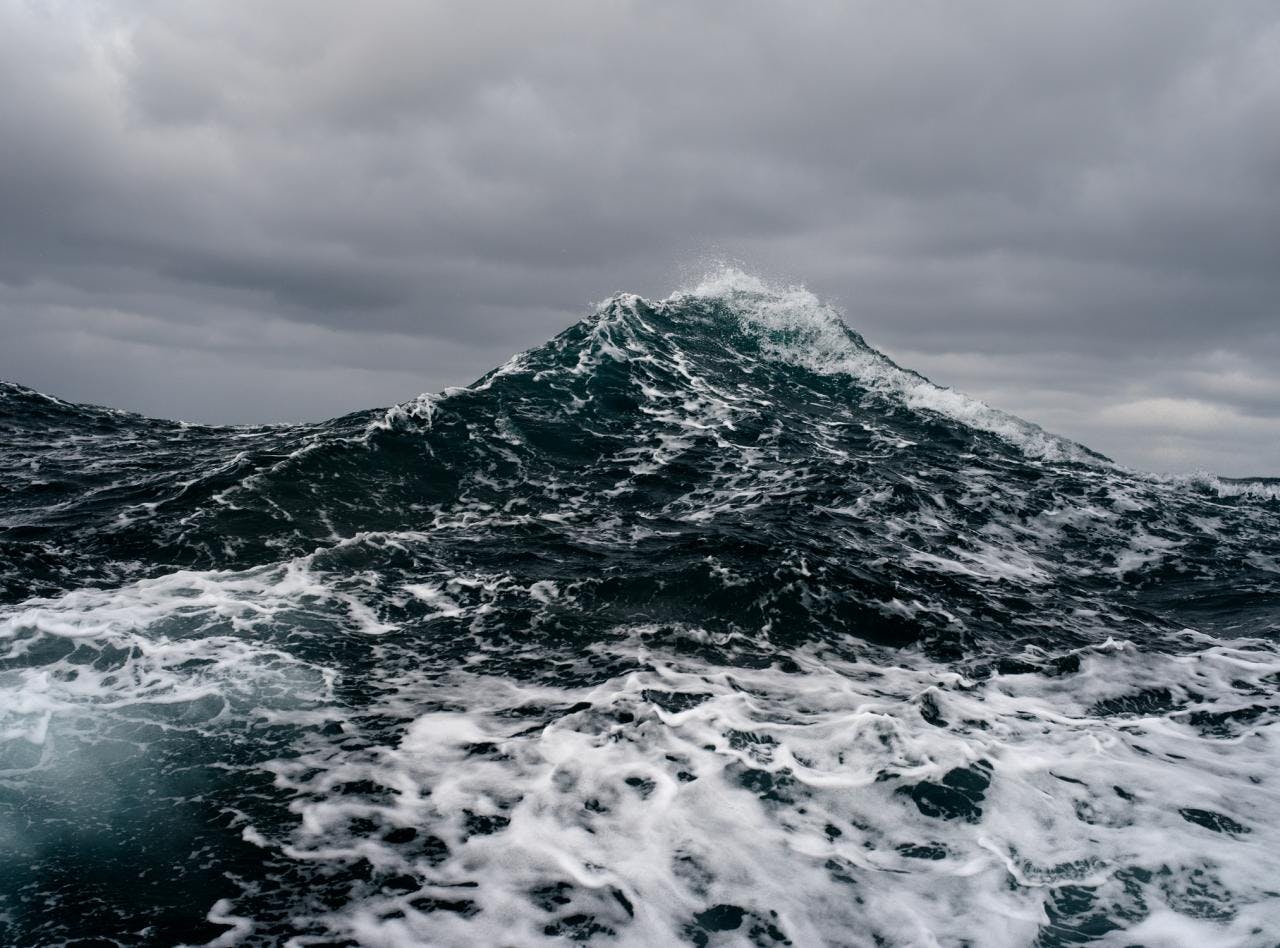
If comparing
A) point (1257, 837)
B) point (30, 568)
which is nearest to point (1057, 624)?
point (1257, 837)

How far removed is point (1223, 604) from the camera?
22688 millimetres

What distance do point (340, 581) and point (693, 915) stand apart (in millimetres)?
13529

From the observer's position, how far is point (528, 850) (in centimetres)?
951

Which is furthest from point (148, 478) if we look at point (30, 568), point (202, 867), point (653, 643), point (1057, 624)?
point (1057, 624)

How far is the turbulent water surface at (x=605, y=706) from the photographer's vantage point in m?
8.70

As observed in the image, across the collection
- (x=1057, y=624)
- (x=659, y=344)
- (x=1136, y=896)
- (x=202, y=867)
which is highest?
(x=659, y=344)

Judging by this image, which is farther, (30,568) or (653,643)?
(30,568)

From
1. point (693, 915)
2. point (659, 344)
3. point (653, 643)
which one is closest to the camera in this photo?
point (693, 915)

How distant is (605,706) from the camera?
13602mm

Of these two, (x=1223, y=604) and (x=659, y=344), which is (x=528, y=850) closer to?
(x=1223, y=604)

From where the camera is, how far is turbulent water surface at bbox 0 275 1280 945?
28.6 ft

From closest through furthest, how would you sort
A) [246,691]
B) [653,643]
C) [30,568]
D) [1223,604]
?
[246,691] → [653,643] → [30,568] → [1223,604]

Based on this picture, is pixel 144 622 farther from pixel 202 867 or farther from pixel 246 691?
pixel 202 867

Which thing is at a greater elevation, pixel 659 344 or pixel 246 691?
pixel 659 344
